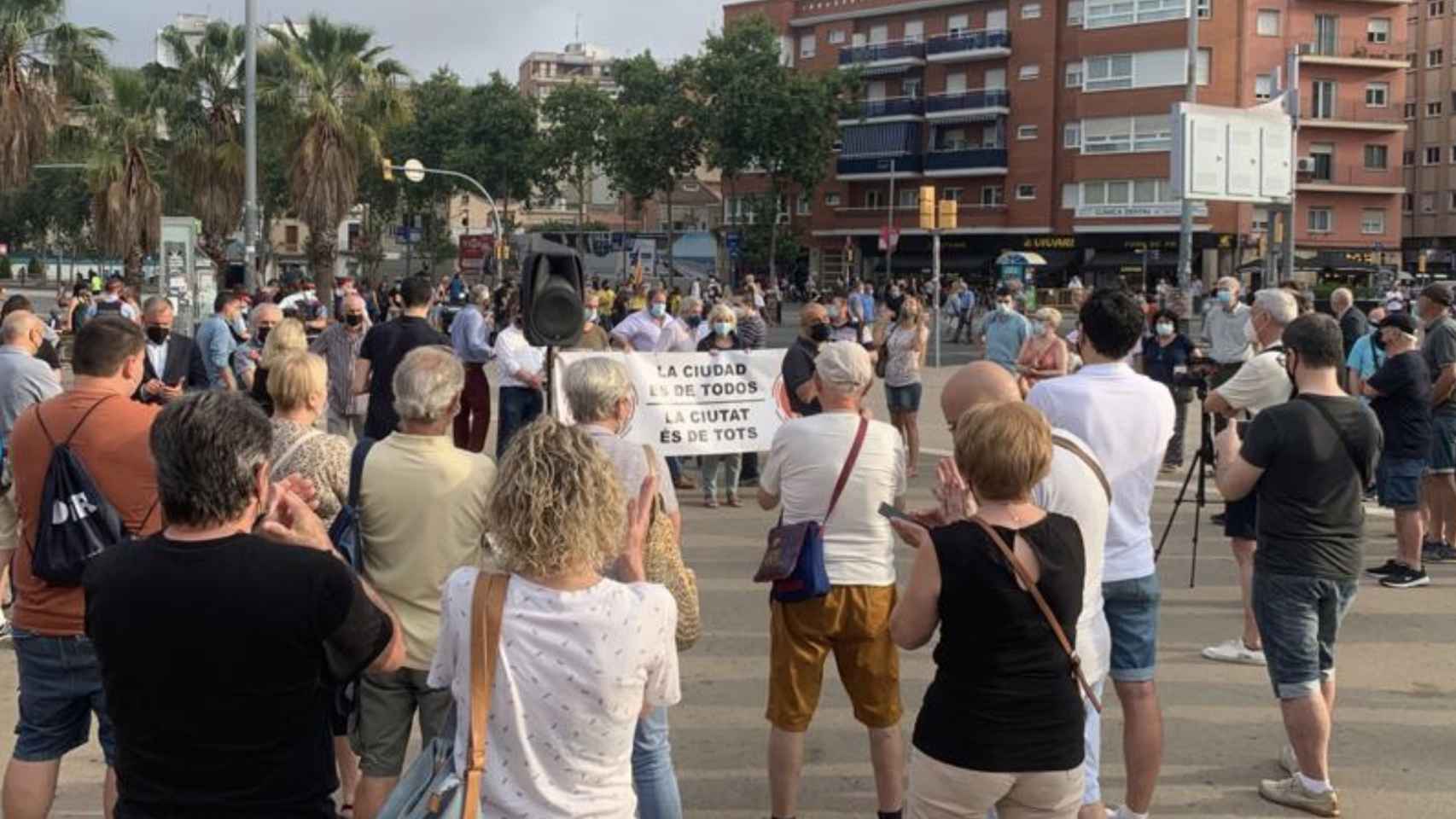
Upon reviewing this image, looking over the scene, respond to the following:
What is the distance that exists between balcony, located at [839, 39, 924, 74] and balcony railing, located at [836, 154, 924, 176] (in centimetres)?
404

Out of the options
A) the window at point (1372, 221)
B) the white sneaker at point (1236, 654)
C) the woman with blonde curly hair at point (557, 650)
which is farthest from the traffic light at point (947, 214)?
the window at point (1372, 221)

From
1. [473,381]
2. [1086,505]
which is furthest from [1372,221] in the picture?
[1086,505]

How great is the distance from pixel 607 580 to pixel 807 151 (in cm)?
6114

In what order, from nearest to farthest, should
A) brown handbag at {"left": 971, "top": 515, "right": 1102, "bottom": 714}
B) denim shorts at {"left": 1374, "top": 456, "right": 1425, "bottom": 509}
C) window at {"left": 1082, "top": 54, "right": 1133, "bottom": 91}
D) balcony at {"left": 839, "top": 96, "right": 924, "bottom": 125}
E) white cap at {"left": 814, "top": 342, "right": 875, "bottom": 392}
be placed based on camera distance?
brown handbag at {"left": 971, "top": 515, "right": 1102, "bottom": 714}
white cap at {"left": 814, "top": 342, "right": 875, "bottom": 392}
denim shorts at {"left": 1374, "top": 456, "right": 1425, "bottom": 509}
window at {"left": 1082, "top": 54, "right": 1133, "bottom": 91}
balcony at {"left": 839, "top": 96, "right": 924, "bottom": 125}

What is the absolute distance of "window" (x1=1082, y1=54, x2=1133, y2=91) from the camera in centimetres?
5781

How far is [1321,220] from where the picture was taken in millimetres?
60062

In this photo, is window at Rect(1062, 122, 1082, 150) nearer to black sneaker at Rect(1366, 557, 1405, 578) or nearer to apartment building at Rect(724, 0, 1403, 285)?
apartment building at Rect(724, 0, 1403, 285)

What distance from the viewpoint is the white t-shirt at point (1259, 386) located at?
6.84 meters

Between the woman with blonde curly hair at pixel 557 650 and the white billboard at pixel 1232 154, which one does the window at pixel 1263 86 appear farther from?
the woman with blonde curly hair at pixel 557 650

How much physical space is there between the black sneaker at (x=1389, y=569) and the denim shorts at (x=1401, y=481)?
0.43m

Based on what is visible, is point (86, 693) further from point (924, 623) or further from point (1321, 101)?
point (1321, 101)

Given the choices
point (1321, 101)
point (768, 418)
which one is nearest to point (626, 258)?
point (1321, 101)

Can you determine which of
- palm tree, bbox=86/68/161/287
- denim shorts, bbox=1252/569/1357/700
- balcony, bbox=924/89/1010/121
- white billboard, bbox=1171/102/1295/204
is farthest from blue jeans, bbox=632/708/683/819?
balcony, bbox=924/89/1010/121

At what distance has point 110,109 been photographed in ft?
104
